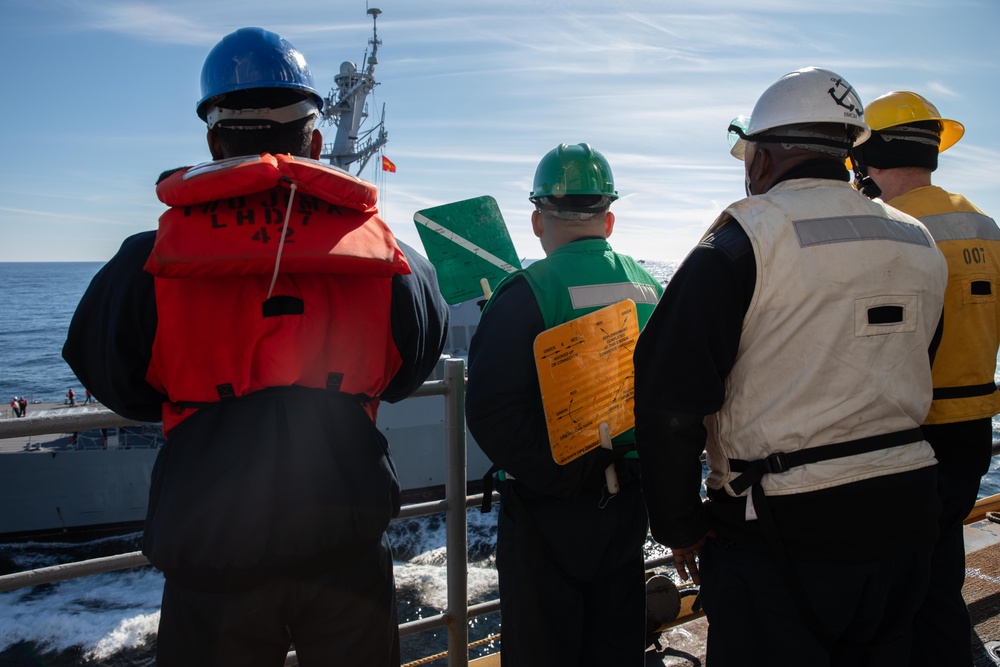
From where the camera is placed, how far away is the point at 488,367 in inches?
77.2

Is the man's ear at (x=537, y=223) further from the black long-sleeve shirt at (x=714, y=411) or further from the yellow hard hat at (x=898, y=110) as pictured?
the yellow hard hat at (x=898, y=110)

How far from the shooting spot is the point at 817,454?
4.91 ft

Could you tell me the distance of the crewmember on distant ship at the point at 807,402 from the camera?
4.91ft

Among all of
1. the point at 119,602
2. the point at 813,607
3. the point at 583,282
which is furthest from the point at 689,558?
the point at 119,602

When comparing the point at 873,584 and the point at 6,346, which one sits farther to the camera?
the point at 6,346

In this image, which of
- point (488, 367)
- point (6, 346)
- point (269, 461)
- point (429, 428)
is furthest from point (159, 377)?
point (6, 346)

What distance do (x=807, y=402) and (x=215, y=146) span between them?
5.13ft

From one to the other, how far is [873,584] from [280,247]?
1.61 meters

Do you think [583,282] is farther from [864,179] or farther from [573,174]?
[864,179]

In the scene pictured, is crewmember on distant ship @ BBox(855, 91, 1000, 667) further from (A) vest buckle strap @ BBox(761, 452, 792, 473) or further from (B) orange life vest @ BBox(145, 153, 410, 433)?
(B) orange life vest @ BBox(145, 153, 410, 433)

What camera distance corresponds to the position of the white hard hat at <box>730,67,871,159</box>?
162 centimetres

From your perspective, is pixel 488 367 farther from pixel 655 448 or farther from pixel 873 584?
pixel 873 584

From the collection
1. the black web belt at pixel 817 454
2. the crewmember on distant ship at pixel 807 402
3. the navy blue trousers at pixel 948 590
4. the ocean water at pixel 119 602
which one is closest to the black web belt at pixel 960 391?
the navy blue trousers at pixel 948 590

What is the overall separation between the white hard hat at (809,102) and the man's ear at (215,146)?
1.39 meters
